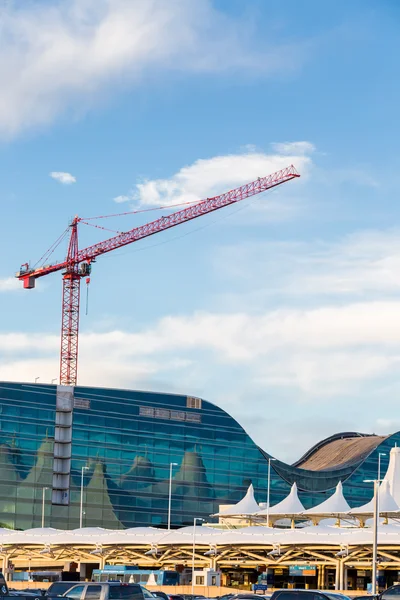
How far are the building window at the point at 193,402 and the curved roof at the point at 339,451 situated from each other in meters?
21.6

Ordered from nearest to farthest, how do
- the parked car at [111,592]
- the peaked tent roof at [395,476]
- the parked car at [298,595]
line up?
the parked car at [298,595] → the parked car at [111,592] → the peaked tent roof at [395,476]

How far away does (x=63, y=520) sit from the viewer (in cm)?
13888

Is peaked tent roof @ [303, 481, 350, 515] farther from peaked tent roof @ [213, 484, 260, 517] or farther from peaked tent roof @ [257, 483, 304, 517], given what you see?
peaked tent roof @ [213, 484, 260, 517]

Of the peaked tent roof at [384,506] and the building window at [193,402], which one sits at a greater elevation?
the building window at [193,402]

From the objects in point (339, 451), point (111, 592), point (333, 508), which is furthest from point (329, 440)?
point (111, 592)

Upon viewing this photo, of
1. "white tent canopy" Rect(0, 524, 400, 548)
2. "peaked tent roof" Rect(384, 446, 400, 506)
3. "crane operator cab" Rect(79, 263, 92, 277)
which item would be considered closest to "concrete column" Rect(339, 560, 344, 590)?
"white tent canopy" Rect(0, 524, 400, 548)

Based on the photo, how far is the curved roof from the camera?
522ft

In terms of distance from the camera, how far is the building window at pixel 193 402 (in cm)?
14688

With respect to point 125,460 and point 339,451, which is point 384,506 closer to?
point 125,460

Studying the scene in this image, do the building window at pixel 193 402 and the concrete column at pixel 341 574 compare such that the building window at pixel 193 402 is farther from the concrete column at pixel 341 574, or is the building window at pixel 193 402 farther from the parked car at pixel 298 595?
the parked car at pixel 298 595

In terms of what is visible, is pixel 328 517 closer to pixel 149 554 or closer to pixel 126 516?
pixel 149 554

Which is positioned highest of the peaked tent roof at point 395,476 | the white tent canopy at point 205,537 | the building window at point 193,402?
the building window at point 193,402

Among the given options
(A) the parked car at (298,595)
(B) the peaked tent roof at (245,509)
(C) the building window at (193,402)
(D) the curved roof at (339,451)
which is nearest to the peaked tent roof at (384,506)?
(B) the peaked tent roof at (245,509)

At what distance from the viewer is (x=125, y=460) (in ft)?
461
